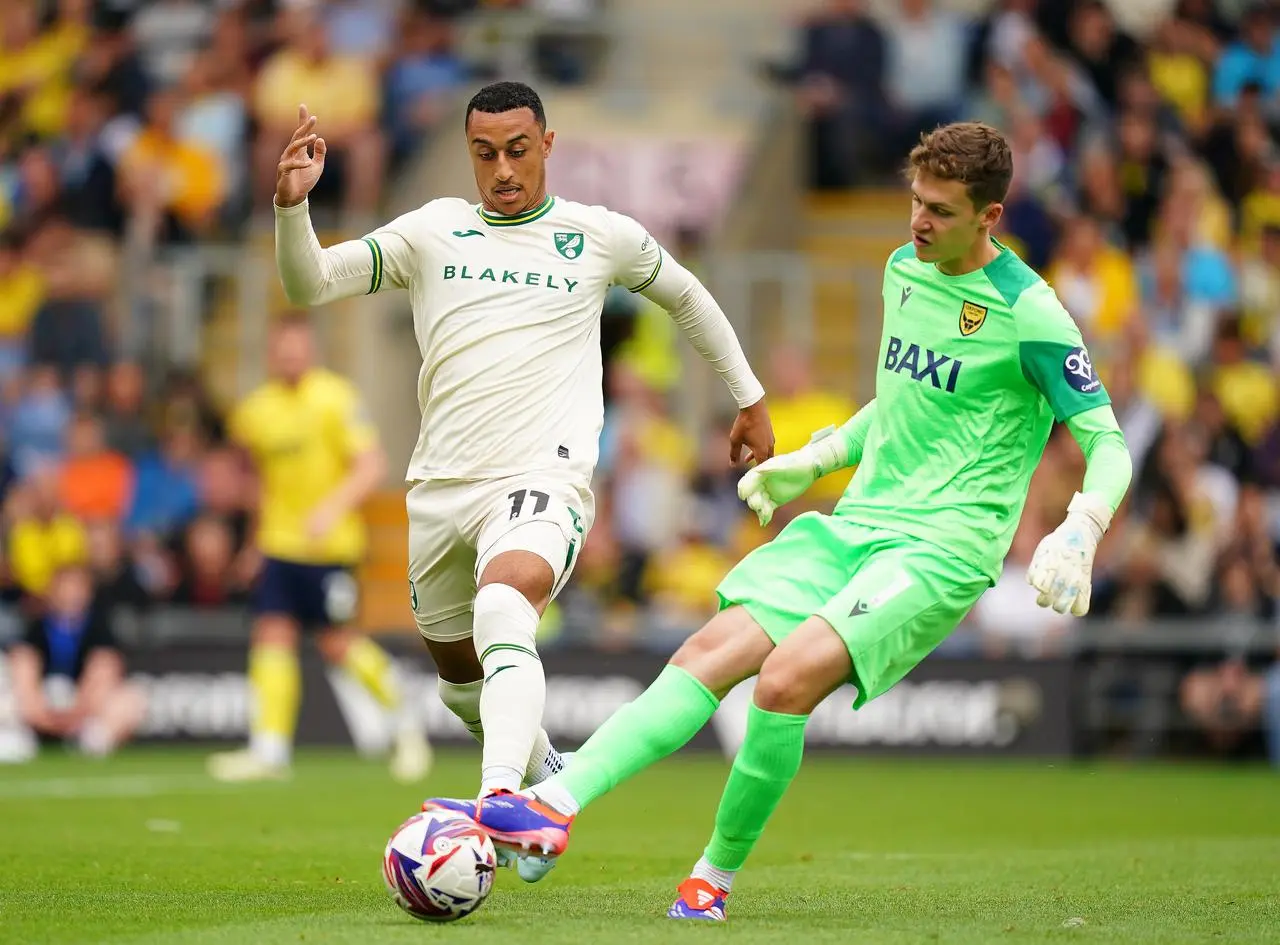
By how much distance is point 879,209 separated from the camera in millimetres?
20109

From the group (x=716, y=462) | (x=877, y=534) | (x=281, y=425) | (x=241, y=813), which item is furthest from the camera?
(x=716, y=462)

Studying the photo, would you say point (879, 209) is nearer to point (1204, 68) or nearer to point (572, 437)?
point (1204, 68)

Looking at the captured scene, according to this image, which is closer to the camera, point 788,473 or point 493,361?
point 788,473

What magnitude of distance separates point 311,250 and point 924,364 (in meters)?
2.09

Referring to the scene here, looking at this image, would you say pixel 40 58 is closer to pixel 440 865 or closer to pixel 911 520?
pixel 911 520

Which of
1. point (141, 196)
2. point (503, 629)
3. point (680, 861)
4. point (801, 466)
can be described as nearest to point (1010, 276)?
point (801, 466)

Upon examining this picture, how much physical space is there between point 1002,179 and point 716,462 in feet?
34.9

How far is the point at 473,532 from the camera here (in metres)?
7.62

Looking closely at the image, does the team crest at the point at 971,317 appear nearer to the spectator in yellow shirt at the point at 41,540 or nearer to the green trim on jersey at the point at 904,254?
the green trim on jersey at the point at 904,254

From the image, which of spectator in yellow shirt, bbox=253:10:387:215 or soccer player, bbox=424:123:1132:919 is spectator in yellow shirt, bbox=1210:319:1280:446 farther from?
soccer player, bbox=424:123:1132:919

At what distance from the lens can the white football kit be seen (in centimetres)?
757

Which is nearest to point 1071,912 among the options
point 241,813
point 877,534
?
point 877,534

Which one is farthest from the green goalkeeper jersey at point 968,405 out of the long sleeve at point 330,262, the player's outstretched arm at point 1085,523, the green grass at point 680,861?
the long sleeve at point 330,262

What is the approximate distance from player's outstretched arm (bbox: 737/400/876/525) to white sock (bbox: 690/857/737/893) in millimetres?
1201
